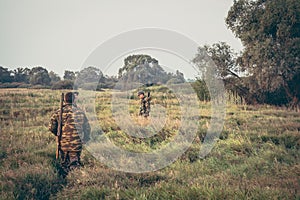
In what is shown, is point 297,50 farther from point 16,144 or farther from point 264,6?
point 16,144

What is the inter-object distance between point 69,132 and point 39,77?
54.2 m

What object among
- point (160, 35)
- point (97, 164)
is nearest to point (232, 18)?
point (160, 35)

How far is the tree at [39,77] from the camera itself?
55.2m

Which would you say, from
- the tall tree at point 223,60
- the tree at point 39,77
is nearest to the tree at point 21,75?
the tree at point 39,77

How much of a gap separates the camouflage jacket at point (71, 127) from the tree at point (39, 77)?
5244cm

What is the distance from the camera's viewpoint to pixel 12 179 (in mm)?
4840

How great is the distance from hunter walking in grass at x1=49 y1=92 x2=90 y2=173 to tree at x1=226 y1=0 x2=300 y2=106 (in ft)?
41.6

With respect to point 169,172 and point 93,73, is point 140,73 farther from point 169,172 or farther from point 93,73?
point 169,172

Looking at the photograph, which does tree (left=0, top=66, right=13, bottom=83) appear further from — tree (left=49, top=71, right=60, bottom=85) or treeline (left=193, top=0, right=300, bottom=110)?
treeline (left=193, top=0, right=300, bottom=110)

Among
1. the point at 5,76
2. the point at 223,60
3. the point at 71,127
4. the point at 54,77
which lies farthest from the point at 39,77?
the point at 71,127

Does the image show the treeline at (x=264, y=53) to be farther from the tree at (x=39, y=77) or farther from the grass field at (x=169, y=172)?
the tree at (x=39, y=77)

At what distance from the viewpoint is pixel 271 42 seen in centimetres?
1589

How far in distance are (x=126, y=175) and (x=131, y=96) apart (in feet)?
42.8

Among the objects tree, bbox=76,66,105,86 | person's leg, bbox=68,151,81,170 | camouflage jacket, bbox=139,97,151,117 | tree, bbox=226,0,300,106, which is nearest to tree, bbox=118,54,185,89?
camouflage jacket, bbox=139,97,151,117
